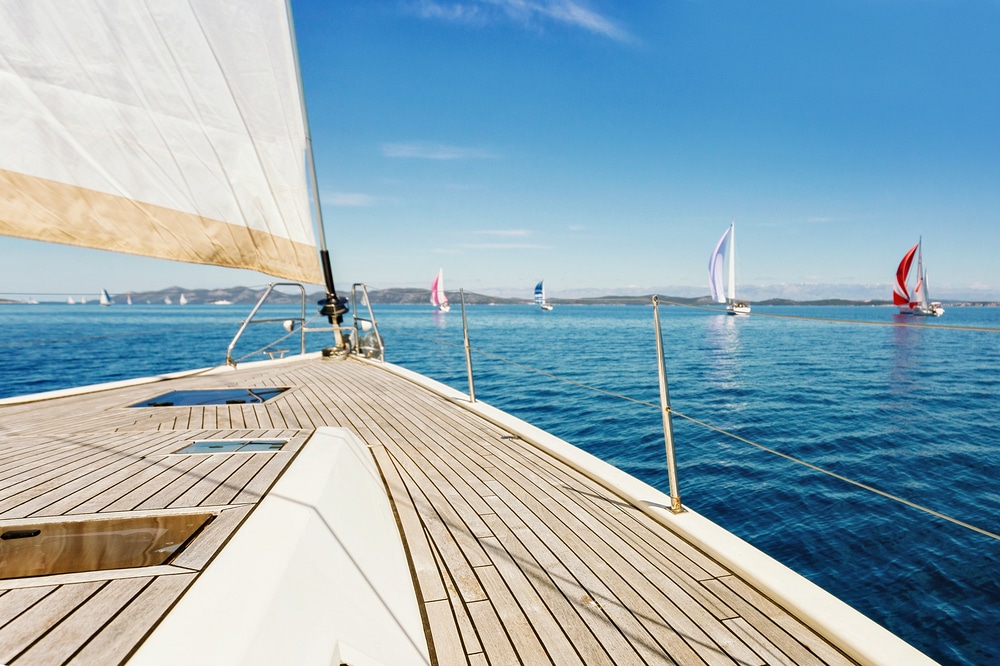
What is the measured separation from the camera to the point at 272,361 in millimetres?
7434

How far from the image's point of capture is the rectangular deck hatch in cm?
142

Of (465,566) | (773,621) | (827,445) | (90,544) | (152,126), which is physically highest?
(152,126)

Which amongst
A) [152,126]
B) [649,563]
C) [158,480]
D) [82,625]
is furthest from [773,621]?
[152,126]

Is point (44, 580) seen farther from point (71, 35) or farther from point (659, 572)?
point (71, 35)

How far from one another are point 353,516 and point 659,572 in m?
1.21

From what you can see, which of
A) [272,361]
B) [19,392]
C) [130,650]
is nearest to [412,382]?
[272,361]

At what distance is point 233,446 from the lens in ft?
7.90

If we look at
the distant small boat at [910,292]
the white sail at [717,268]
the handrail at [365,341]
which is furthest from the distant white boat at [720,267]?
the handrail at [365,341]

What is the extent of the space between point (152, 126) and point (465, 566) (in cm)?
271

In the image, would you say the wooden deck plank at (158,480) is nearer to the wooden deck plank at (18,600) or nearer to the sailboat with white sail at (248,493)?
the sailboat with white sail at (248,493)

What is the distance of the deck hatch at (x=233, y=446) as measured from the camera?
232cm

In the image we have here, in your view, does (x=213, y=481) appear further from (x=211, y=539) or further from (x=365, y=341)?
(x=365, y=341)

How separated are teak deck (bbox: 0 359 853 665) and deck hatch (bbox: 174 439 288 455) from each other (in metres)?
0.08

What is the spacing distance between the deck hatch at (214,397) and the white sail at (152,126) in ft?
4.10
